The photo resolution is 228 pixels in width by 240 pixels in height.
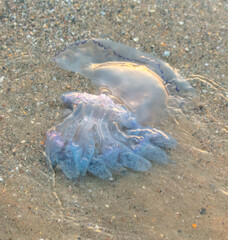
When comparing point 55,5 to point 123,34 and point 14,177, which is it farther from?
point 14,177

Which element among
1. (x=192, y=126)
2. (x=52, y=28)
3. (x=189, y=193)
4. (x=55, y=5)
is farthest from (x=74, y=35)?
(x=189, y=193)

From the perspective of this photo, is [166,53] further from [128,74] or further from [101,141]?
[101,141]

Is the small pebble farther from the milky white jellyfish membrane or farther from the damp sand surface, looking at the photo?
the milky white jellyfish membrane

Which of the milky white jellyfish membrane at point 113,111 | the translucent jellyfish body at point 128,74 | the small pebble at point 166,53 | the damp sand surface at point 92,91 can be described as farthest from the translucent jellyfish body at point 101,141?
the small pebble at point 166,53

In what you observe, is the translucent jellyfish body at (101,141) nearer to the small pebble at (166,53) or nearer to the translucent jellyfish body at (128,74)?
the translucent jellyfish body at (128,74)

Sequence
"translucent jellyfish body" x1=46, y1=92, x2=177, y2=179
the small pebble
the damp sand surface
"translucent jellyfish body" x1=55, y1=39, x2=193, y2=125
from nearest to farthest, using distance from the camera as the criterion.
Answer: the damp sand surface → "translucent jellyfish body" x1=46, y1=92, x2=177, y2=179 → "translucent jellyfish body" x1=55, y1=39, x2=193, y2=125 → the small pebble

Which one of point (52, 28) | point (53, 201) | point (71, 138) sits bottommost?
point (53, 201)

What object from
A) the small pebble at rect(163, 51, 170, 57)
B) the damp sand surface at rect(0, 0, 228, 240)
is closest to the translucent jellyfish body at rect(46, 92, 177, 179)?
the damp sand surface at rect(0, 0, 228, 240)
